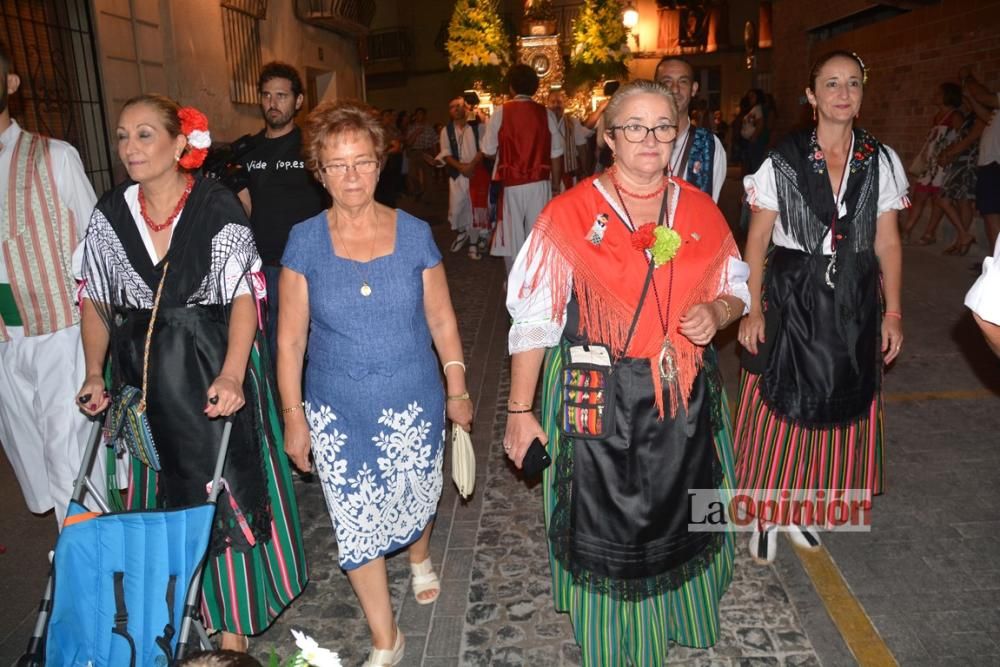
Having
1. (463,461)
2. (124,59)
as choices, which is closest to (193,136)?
(463,461)

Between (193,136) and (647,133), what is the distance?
1738mm

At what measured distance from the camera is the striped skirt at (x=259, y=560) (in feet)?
10.8

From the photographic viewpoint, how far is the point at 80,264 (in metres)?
3.24

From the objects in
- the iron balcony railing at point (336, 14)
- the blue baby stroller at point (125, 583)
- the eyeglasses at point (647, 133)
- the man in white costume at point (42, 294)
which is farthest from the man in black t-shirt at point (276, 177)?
the iron balcony railing at point (336, 14)

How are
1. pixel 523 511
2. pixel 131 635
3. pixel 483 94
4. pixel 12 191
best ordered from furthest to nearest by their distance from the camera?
pixel 483 94 < pixel 523 511 < pixel 12 191 < pixel 131 635

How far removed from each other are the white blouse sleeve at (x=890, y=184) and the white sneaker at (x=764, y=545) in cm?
160

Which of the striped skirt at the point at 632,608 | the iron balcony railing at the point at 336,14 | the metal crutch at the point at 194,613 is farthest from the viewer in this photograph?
the iron balcony railing at the point at 336,14

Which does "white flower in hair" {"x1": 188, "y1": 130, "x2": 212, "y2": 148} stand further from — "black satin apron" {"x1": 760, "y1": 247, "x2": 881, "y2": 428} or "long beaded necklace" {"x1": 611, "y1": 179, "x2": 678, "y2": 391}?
"black satin apron" {"x1": 760, "y1": 247, "x2": 881, "y2": 428}

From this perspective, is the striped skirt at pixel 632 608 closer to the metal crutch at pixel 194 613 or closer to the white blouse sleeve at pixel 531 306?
the white blouse sleeve at pixel 531 306

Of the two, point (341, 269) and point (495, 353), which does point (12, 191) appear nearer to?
point (341, 269)

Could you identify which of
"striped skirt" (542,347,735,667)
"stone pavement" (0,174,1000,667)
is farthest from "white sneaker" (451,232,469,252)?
"striped skirt" (542,347,735,667)

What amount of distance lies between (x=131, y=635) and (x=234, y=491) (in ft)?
2.38

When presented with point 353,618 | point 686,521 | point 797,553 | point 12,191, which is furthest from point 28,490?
point 797,553

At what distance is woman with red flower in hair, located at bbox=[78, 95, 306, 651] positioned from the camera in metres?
3.09
